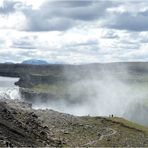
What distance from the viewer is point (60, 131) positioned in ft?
412

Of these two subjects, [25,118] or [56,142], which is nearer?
[56,142]

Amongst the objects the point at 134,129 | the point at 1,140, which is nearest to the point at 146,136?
the point at 134,129

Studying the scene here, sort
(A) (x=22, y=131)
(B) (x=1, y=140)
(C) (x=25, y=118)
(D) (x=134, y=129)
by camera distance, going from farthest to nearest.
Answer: (D) (x=134, y=129) < (C) (x=25, y=118) < (A) (x=22, y=131) < (B) (x=1, y=140)

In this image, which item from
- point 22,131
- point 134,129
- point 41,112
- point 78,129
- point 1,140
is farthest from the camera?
point 41,112

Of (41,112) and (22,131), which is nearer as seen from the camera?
(22,131)

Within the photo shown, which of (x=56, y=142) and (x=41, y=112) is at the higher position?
(x=41, y=112)

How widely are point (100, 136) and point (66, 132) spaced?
9.75 metres

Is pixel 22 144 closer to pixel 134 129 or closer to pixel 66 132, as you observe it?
pixel 66 132

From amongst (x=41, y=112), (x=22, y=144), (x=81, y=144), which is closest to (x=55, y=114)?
(x=41, y=112)

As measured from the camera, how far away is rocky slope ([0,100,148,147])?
335ft

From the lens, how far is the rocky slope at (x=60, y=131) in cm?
10200

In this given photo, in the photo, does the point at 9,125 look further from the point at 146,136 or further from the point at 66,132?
the point at 146,136

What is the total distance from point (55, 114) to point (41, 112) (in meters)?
5.81

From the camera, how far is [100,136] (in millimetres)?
125250
